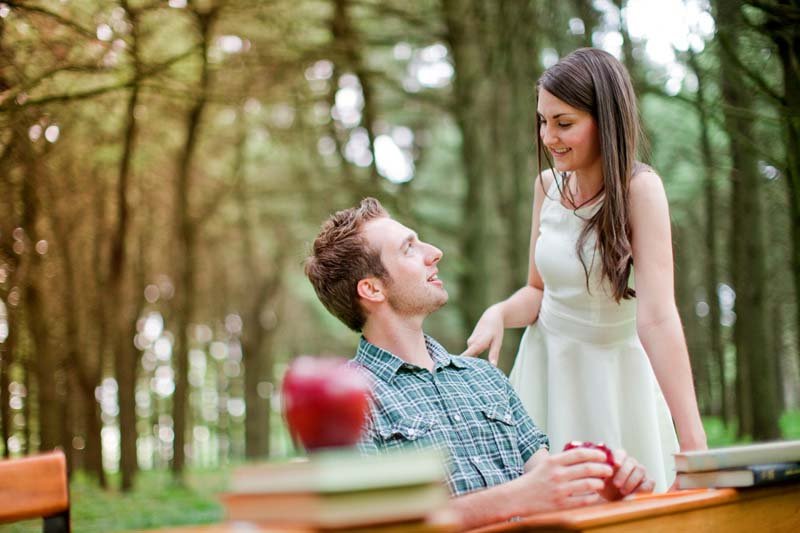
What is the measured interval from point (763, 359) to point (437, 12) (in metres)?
5.42

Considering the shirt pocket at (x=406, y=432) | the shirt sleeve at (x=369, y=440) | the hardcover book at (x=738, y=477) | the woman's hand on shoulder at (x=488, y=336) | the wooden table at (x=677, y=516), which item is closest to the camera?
the wooden table at (x=677, y=516)

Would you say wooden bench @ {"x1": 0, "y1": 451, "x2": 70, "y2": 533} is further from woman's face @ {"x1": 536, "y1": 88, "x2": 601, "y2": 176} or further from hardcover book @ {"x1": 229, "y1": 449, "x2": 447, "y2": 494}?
woman's face @ {"x1": 536, "y1": 88, "x2": 601, "y2": 176}

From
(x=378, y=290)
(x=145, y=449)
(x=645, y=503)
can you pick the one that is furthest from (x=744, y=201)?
(x=145, y=449)

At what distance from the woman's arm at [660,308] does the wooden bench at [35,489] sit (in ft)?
5.42

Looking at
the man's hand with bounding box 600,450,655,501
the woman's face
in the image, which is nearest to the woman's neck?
the woman's face

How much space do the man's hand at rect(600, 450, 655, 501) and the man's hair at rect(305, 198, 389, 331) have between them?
108 cm

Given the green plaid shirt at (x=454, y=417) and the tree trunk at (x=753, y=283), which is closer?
the green plaid shirt at (x=454, y=417)

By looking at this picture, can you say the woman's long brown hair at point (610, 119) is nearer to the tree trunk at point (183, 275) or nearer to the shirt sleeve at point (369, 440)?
the shirt sleeve at point (369, 440)

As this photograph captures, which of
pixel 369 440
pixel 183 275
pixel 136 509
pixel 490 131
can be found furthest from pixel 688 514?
pixel 183 275

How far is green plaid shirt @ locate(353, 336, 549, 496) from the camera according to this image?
2.58 meters

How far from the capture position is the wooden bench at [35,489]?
6.61ft

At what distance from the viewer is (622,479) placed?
206cm

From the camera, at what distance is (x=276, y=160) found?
16.6 m

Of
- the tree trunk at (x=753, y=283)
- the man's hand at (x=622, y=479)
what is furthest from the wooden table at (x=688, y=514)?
the tree trunk at (x=753, y=283)
